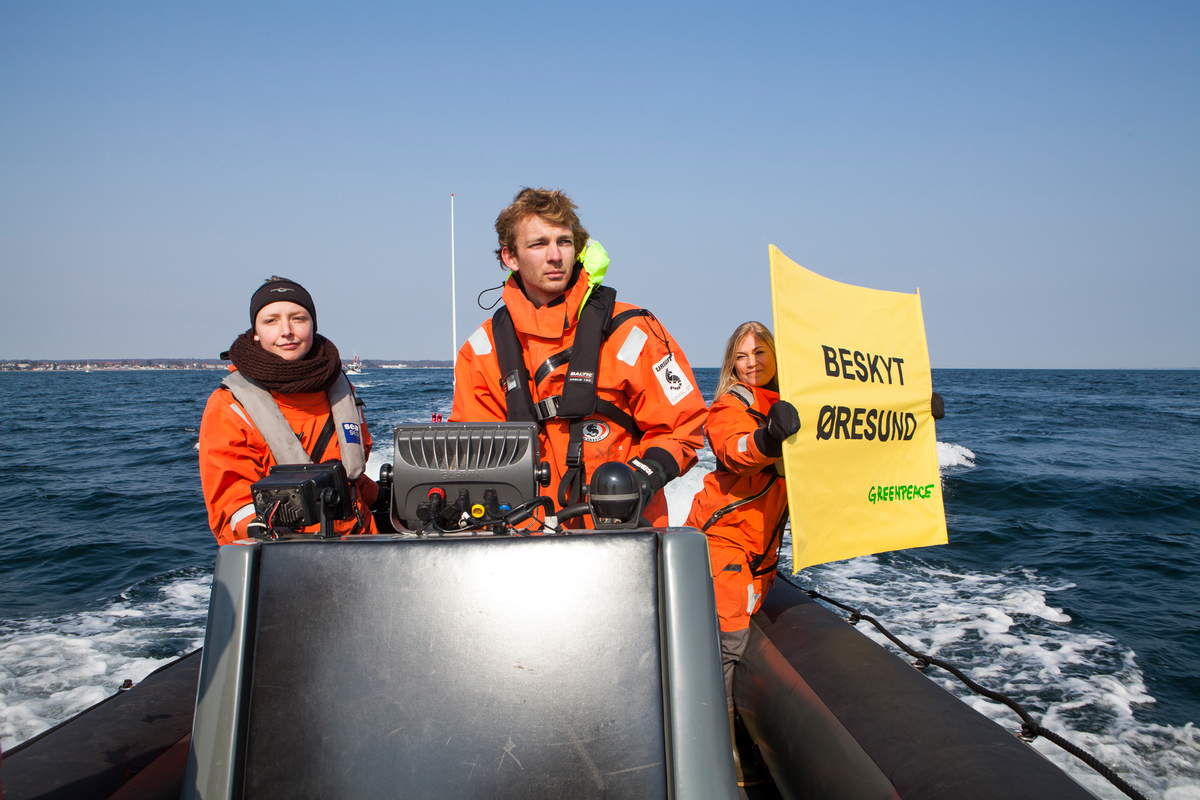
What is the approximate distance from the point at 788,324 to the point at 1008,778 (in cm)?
148

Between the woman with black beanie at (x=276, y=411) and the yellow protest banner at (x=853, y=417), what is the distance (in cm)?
153

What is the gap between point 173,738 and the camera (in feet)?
5.34

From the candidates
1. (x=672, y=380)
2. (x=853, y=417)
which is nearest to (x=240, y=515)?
(x=672, y=380)

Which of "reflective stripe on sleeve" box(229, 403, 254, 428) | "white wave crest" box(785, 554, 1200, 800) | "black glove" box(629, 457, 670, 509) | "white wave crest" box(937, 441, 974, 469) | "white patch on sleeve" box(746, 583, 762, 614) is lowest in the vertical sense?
"white wave crest" box(785, 554, 1200, 800)

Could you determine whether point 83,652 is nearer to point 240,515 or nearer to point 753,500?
point 240,515

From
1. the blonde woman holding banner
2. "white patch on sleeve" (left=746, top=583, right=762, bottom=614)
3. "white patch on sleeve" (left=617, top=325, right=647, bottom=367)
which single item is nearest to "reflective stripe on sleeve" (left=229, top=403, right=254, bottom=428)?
"white patch on sleeve" (left=617, top=325, right=647, bottom=367)

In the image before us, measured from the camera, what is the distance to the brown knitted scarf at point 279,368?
2020 millimetres

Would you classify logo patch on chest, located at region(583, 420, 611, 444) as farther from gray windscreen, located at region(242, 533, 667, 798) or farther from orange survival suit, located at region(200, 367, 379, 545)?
gray windscreen, located at region(242, 533, 667, 798)

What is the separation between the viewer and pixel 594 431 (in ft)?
6.91

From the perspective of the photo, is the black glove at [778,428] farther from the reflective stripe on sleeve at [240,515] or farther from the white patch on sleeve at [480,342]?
the reflective stripe on sleeve at [240,515]

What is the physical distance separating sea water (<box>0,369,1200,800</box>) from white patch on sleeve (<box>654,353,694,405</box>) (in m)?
2.64

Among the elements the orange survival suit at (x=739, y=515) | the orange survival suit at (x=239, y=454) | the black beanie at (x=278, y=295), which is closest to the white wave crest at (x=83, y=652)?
the orange survival suit at (x=239, y=454)

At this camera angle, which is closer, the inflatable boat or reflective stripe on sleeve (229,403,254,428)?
the inflatable boat

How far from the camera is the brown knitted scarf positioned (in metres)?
2.02
